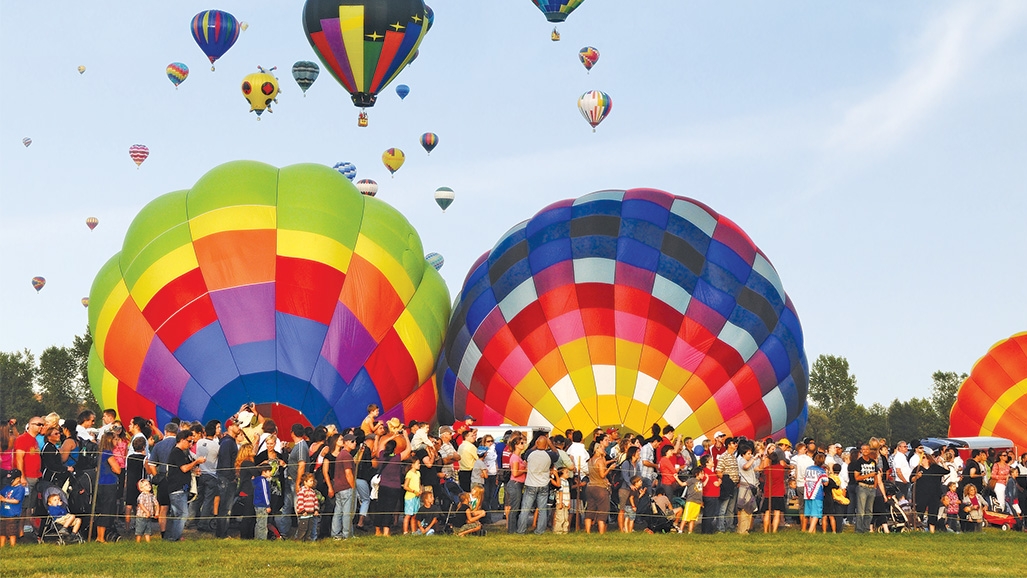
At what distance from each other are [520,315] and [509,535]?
7.49 metres

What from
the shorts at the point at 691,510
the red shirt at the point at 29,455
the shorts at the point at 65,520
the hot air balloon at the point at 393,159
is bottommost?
the shorts at the point at 65,520

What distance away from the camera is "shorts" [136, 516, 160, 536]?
44.2 ft

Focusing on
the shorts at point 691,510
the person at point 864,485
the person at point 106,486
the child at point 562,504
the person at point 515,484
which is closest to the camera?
the person at point 106,486

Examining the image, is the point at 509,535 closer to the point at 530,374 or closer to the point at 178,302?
the point at 530,374

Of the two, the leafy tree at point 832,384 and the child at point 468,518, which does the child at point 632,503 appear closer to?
the child at point 468,518

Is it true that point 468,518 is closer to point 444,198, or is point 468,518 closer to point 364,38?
point 364,38

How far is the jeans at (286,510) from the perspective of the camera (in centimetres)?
1437

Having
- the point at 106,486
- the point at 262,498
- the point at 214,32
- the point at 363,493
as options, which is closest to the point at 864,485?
the point at 363,493

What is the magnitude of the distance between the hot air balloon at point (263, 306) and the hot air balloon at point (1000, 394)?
44.5ft

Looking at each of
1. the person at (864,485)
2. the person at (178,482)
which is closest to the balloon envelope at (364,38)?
the person at (864,485)

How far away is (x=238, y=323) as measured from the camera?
21.4m

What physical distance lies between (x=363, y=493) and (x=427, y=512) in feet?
2.44

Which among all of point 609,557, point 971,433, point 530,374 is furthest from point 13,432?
point 971,433

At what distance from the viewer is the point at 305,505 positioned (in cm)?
1402
